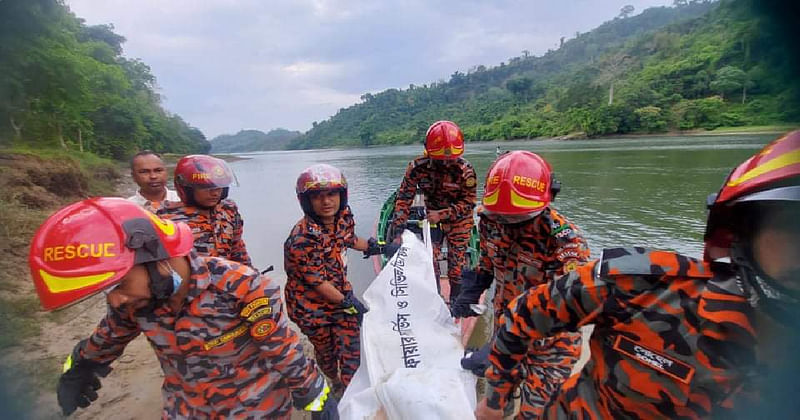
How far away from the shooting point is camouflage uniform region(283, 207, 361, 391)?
8.52 feet

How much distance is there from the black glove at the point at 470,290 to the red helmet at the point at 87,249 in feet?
6.57

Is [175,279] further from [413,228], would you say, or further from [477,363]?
[413,228]

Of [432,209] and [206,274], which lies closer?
[206,274]

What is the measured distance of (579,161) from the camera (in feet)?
75.2

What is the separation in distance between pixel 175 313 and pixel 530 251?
1.89 metres

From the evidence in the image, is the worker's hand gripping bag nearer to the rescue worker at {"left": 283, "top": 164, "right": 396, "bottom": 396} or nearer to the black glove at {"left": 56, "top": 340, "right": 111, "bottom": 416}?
the rescue worker at {"left": 283, "top": 164, "right": 396, "bottom": 396}

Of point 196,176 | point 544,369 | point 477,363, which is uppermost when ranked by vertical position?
point 196,176

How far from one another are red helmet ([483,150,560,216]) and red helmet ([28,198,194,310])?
1625 mm

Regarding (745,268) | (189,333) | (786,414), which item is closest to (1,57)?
(189,333)

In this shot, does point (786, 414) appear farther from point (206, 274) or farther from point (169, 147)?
point (169, 147)

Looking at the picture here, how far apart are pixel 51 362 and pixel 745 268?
18.7 feet

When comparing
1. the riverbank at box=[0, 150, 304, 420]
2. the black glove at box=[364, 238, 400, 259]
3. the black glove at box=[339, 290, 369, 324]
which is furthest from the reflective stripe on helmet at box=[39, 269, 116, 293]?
the black glove at box=[364, 238, 400, 259]

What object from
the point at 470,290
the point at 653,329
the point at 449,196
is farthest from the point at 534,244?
the point at 449,196

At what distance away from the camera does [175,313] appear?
1.49m
